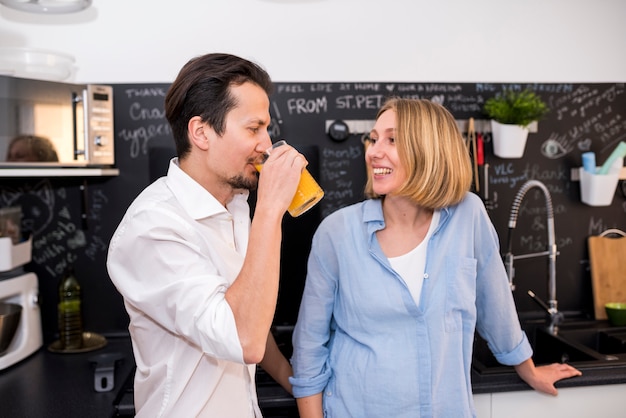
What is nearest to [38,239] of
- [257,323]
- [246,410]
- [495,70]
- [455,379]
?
[246,410]

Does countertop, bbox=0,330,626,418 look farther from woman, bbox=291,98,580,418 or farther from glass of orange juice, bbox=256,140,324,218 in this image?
glass of orange juice, bbox=256,140,324,218

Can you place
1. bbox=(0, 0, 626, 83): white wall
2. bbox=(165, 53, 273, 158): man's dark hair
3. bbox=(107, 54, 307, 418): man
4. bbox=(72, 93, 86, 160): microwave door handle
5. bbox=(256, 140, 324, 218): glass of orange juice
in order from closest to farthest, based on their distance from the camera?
bbox=(107, 54, 307, 418): man < bbox=(165, 53, 273, 158): man's dark hair < bbox=(256, 140, 324, 218): glass of orange juice < bbox=(72, 93, 86, 160): microwave door handle < bbox=(0, 0, 626, 83): white wall

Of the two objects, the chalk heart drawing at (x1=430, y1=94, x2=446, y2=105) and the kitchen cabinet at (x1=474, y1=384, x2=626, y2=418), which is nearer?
the kitchen cabinet at (x1=474, y1=384, x2=626, y2=418)

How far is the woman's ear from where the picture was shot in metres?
1.33

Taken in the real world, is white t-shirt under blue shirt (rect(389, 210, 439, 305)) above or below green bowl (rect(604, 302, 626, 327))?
above

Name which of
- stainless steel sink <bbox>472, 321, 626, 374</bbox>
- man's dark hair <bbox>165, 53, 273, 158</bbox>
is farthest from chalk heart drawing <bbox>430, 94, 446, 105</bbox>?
man's dark hair <bbox>165, 53, 273, 158</bbox>

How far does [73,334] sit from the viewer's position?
7.50 feet

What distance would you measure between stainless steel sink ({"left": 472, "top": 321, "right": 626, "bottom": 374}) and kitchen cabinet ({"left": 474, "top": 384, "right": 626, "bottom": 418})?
0.63 feet

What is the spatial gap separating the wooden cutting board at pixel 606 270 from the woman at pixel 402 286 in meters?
1.11

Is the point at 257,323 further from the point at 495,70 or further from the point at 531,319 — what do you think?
the point at 495,70

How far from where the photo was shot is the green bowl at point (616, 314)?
234 centimetres

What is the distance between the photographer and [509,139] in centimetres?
244

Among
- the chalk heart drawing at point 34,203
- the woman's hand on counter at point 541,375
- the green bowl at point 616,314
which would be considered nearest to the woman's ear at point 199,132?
the woman's hand on counter at point 541,375

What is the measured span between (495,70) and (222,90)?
167 cm
